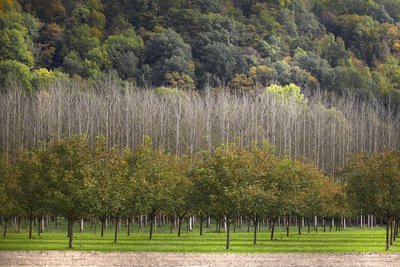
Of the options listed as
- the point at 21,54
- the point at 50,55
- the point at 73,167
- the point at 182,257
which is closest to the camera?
the point at 182,257

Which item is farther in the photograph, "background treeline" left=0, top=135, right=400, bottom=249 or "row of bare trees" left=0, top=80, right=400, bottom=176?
"row of bare trees" left=0, top=80, right=400, bottom=176

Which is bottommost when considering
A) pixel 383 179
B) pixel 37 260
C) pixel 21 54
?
pixel 37 260

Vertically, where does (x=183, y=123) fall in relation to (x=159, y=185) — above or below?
above

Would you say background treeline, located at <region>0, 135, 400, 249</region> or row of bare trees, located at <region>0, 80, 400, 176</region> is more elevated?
row of bare trees, located at <region>0, 80, 400, 176</region>

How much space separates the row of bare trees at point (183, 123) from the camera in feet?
405

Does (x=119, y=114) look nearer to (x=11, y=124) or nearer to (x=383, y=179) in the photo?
(x=11, y=124)

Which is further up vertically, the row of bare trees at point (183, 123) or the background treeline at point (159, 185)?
the row of bare trees at point (183, 123)

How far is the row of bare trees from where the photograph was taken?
405 feet

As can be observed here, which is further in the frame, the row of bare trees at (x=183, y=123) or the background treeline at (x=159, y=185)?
the row of bare trees at (x=183, y=123)

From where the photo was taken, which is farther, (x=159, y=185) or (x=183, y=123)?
(x=183, y=123)

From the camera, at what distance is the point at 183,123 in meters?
135

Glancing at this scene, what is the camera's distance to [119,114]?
129 meters

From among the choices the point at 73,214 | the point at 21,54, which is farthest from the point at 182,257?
the point at 21,54

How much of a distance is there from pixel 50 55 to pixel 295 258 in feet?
454
